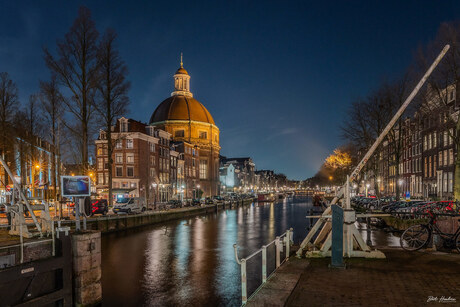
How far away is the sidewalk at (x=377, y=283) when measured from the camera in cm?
858

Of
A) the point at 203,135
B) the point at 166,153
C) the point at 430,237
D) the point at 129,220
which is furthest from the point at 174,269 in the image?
the point at 203,135

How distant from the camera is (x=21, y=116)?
149ft

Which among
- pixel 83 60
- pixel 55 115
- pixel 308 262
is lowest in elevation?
pixel 308 262

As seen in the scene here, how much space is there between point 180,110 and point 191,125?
6424mm

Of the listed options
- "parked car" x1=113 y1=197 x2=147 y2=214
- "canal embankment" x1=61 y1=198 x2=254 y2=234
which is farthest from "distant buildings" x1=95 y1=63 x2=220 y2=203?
"canal embankment" x1=61 y1=198 x2=254 y2=234

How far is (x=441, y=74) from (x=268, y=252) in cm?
1969

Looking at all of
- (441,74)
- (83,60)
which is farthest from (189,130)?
(441,74)

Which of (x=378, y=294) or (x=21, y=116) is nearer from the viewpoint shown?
(x=378, y=294)

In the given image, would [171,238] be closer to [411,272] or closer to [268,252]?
[268,252]

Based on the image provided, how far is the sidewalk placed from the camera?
8578 mm

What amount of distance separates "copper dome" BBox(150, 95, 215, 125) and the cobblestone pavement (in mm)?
115507

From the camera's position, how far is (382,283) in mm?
9938

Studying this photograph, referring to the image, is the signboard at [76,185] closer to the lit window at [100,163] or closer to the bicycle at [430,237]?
the bicycle at [430,237]

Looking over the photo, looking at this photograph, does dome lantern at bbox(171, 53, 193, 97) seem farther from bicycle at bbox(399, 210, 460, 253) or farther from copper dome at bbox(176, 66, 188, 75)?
bicycle at bbox(399, 210, 460, 253)
